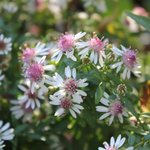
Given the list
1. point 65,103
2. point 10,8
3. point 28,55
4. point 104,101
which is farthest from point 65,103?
point 10,8

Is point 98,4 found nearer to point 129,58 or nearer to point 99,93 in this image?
point 129,58

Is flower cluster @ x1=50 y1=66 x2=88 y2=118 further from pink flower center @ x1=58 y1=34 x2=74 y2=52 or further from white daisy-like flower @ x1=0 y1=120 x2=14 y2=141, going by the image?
white daisy-like flower @ x1=0 y1=120 x2=14 y2=141

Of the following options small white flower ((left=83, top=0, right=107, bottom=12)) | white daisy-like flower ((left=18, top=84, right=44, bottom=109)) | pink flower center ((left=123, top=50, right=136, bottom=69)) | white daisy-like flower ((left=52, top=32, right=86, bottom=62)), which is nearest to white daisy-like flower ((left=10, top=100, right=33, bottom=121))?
white daisy-like flower ((left=18, top=84, right=44, bottom=109))

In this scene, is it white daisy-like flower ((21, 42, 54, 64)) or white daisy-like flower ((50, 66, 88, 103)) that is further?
white daisy-like flower ((21, 42, 54, 64))

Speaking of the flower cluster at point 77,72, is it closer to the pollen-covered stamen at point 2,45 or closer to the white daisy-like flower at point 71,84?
the white daisy-like flower at point 71,84

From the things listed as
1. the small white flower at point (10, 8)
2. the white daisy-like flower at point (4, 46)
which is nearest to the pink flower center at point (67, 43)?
the white daisy-like flower at point (4, 46)
